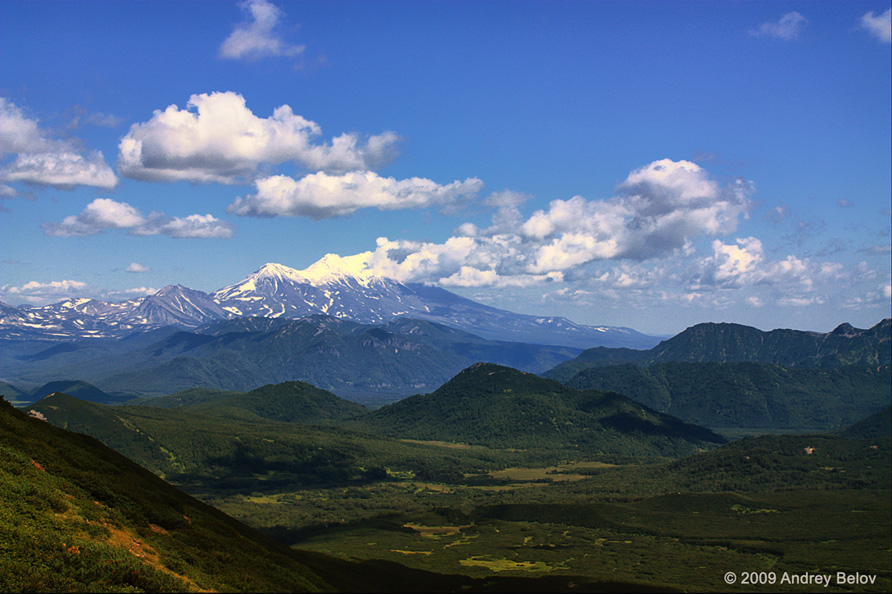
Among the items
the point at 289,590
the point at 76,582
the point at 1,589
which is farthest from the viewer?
the point at 289,590

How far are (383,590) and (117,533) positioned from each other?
100589mm

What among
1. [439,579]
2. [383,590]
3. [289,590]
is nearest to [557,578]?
[439,579]

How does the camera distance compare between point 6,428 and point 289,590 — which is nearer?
point 6,428

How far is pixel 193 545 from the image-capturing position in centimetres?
8606

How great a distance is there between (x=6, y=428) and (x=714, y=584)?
198882mm

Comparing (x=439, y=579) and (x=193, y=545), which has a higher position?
(x=193, y=545)

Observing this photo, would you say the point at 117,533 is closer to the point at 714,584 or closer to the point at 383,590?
the point at 383,590

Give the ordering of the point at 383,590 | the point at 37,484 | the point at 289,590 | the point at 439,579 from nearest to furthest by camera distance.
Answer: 1. the point at 37,484
2. the point at 289,590
3. the point at 383,590
4. the point at 439,579

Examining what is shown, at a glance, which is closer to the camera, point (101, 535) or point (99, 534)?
point (99, 534)

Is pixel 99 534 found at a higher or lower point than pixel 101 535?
higher

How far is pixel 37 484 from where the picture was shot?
225 feet

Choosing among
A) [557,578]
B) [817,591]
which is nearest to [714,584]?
[817,591]

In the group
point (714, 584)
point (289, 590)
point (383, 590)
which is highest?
point (289, 590)

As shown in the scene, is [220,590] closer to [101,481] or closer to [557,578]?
[101,481]
